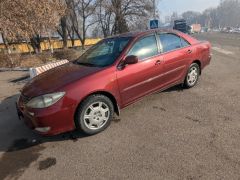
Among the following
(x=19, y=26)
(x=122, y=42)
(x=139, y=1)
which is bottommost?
(x=122, y=42)

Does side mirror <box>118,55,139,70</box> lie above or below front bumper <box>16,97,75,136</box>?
above

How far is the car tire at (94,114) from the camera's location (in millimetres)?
4066

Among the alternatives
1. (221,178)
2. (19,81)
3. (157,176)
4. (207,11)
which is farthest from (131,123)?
(207,11)

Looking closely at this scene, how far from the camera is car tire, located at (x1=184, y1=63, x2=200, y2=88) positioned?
604 cm

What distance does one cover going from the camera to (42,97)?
3898mm

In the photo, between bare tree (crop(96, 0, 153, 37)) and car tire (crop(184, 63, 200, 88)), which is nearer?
car tire (crop(184, 63, 200, 88))

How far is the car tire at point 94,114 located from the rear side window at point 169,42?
186 centimetres

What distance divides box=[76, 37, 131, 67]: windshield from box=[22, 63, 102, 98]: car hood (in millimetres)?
258

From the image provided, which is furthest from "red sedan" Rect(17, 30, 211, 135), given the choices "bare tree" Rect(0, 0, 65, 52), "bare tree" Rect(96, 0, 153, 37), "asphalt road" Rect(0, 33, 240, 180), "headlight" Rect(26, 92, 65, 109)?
"bare tree" Rect(96, 0, 153, 37)

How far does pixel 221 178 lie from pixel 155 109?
7.70ft

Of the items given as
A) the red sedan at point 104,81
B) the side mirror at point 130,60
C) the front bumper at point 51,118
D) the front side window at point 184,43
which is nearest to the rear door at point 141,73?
the red sedan at point 104,81

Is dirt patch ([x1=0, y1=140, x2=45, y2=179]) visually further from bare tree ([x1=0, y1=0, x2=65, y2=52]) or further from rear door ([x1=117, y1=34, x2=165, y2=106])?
bare tree ([x1=0, y1=0, x2=65, y2=52])

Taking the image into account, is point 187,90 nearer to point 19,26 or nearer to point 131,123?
point 131,123

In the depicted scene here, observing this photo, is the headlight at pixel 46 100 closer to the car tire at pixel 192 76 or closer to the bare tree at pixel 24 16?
the car tire at pixel 192 76
